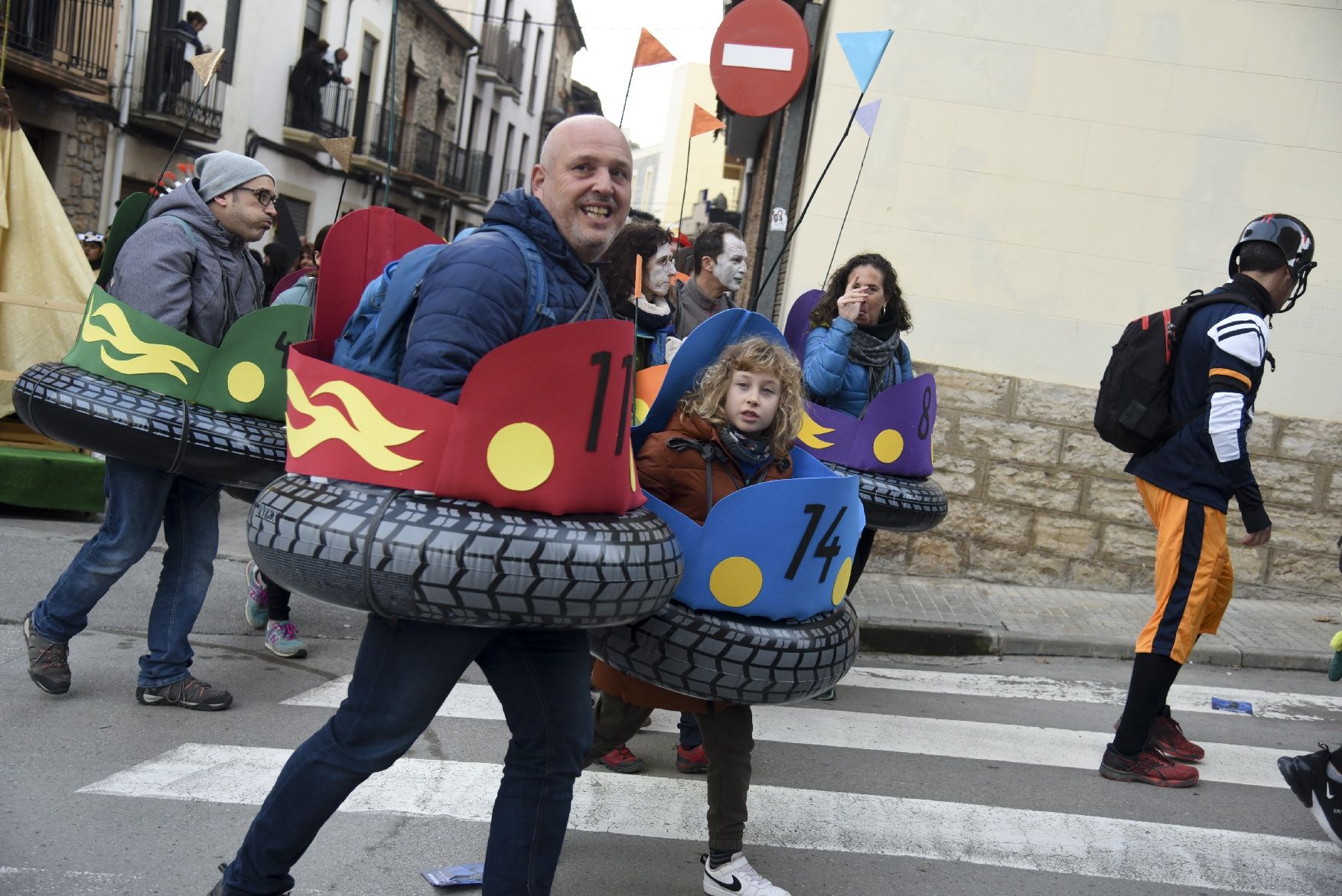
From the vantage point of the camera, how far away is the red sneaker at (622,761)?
426cm

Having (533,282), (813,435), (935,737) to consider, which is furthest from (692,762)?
(533,282)

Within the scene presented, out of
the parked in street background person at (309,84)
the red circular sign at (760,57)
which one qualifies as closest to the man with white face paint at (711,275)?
the red circular sign at (760,57)

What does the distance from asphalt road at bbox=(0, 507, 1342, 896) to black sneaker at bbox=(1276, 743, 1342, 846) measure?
0.73ft

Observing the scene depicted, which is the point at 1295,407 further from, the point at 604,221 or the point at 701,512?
the point at 604,221

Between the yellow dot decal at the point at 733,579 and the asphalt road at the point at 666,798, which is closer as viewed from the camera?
the yellow dot decal at the point at 733,579

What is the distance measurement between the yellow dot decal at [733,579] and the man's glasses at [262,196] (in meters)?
2.46

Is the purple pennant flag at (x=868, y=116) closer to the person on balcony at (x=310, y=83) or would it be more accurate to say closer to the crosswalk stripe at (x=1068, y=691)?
the crosswalk stripe at (x=1068, y=691)

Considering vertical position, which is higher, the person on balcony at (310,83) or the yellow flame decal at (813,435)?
the person on balcony at (310,83)

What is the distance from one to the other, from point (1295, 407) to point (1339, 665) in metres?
4.69

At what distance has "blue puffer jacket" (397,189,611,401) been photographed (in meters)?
2.33

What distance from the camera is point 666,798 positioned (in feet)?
13.3

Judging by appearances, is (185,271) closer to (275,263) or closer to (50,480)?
(50,480)

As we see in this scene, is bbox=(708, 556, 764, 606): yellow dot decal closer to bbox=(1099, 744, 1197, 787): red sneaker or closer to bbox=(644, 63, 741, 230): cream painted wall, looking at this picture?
bbox=(1099, 744, 1197, 787): red sneaker

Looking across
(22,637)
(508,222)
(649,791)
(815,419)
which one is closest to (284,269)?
(22,637)
